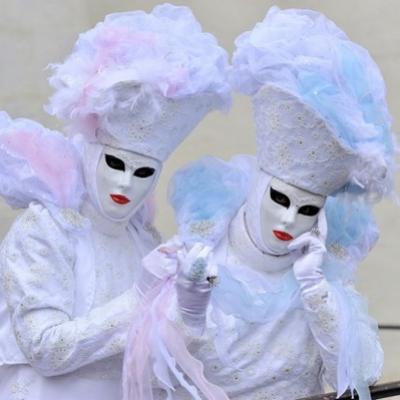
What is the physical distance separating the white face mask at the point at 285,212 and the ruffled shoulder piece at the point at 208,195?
0.36 feet

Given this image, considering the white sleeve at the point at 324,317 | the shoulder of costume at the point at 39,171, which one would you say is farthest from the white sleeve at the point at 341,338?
the shoulder of costume at the point at 39,171

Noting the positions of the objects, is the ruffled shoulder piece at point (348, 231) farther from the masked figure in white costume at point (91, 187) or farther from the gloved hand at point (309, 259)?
the masked figure in white costume at point (91, 187)

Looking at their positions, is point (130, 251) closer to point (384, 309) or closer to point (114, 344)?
point (114, 344)

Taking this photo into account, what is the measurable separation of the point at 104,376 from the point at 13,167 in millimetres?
456

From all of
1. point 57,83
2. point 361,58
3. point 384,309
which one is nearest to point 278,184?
point 361,58

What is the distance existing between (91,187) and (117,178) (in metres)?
0.07

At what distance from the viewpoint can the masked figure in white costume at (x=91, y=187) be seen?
2.88m

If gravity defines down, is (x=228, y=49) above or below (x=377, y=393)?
below

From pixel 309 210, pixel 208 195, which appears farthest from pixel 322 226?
pixel 208 195

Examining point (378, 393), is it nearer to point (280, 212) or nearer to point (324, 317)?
point (324, 317)

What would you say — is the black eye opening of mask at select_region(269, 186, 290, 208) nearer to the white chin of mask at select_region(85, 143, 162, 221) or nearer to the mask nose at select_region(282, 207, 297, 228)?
the mask nose at select_region(282, 207, 297, 228)

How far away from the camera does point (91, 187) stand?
→ 2.97 m

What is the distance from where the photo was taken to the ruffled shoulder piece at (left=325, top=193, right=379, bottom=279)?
300cm

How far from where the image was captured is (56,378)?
295 centimetres
